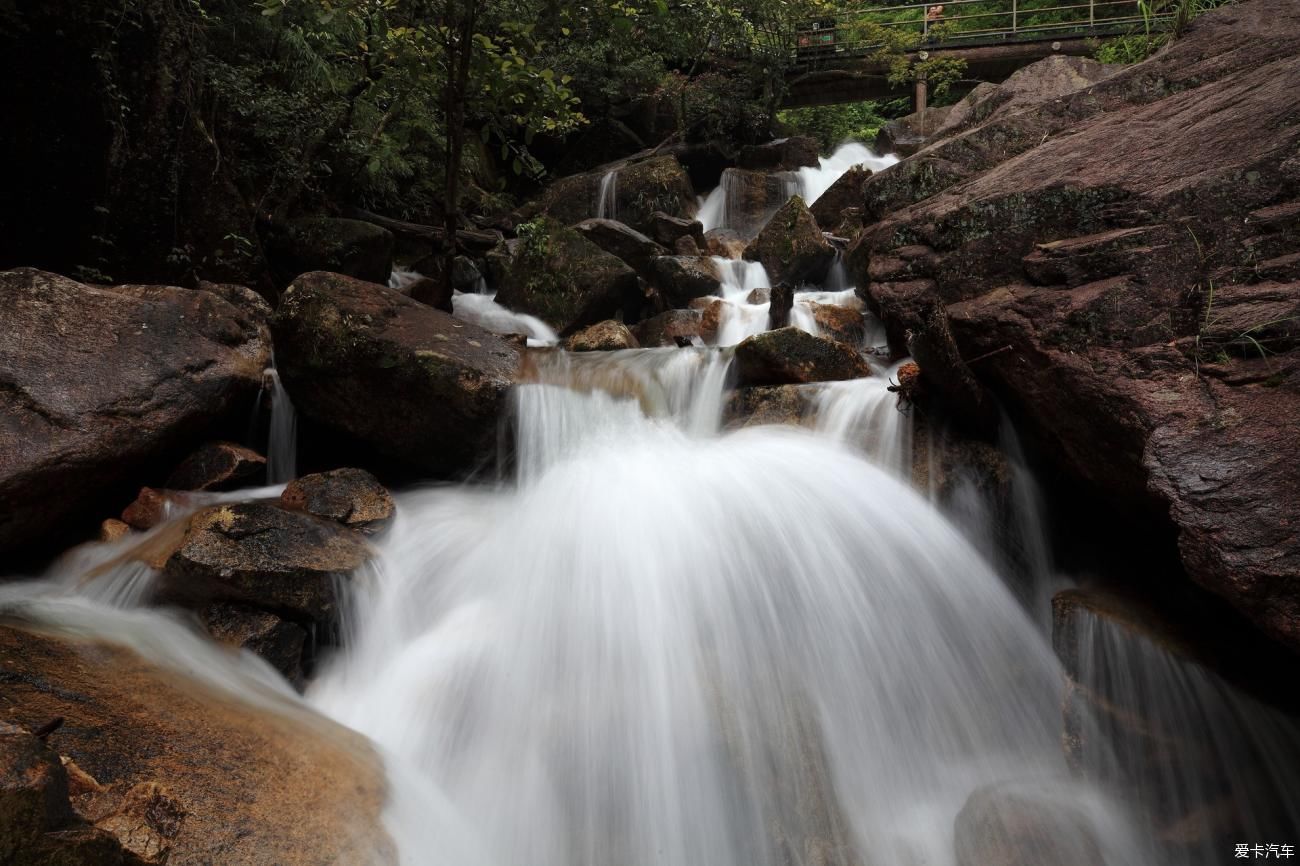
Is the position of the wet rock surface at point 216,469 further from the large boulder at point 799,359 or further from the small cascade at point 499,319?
the large boulder at point 799,359

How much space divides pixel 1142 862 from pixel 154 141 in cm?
805

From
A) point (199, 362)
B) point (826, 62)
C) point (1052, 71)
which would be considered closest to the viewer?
point (199, 362)

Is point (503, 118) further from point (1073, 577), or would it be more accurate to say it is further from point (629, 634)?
point (1073, 577)

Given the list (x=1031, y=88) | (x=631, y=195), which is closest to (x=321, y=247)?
(x=631, y=195)

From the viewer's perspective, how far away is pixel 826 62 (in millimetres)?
18359

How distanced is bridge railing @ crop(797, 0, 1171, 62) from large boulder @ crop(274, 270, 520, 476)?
15642 mm

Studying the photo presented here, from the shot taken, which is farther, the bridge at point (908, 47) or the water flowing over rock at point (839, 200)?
the bridge at point (908, 47)

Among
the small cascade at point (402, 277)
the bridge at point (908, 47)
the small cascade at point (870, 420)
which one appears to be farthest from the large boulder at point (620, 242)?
the bridge at point (908, 47)

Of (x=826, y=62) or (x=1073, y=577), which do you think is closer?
(x=1073, y=577)

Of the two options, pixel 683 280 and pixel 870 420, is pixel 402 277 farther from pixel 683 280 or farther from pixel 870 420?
pixel 870 420

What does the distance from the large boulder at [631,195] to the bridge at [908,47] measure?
6.72m

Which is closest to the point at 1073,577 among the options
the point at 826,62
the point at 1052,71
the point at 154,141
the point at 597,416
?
the point at 597,416

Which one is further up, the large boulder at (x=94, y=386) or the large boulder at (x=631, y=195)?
the large boulder at (x=631, y=195)

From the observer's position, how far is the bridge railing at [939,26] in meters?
17.4
